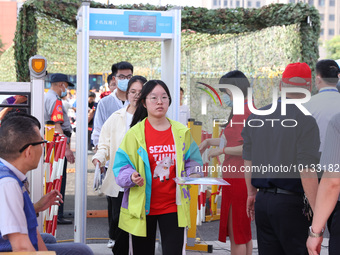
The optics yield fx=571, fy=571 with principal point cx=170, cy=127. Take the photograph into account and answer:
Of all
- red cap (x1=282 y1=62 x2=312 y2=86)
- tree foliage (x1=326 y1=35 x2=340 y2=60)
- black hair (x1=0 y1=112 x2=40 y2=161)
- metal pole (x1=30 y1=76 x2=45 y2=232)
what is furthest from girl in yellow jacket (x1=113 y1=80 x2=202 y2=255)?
tree foliage (x1=326 y1=35 x2=340 y2=60)

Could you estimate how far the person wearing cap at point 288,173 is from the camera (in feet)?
11.5

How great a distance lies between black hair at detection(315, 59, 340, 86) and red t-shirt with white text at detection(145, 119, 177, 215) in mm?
1961

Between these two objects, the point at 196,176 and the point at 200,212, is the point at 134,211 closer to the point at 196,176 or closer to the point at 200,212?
the point at 196,176

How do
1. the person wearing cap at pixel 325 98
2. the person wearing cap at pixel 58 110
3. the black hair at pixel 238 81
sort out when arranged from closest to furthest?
the black hair at pixel 238 81, the person wearing cap at pixel 325 98, the person wearing cap at pixel 58 110

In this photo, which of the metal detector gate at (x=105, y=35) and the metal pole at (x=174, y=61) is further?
the metal pole at (x=174, y=61)

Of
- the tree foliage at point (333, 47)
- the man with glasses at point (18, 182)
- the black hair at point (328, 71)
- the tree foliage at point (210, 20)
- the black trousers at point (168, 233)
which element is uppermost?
the tree foliage at point (333, 47)

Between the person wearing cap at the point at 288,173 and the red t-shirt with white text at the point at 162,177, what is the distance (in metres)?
0.67

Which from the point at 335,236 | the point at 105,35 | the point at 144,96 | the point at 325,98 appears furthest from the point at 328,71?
the point at 335,236

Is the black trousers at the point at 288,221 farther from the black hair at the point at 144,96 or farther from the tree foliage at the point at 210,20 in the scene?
the tree foliage at the point at 210,20

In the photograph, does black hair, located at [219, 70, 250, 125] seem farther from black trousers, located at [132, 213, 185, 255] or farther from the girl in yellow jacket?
black trousers, located at [132, 213, 185, 255]

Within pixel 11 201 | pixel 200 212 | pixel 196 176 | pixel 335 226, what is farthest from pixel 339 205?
pixel 200 212

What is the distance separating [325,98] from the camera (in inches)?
208

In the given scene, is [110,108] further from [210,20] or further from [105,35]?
[210,20]

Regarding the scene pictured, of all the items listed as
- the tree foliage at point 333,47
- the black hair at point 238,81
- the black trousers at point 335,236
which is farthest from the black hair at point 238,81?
the tree foliage at point 333,47
